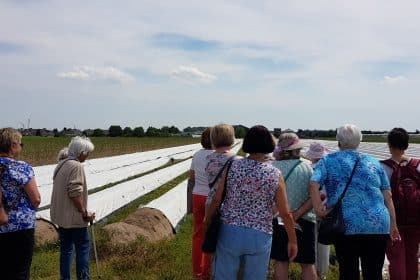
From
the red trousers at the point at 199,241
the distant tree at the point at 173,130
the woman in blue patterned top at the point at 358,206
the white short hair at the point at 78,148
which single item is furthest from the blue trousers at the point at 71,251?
the distant tree at the point at 173,130

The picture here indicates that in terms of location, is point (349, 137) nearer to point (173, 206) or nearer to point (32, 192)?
point (32, 192)

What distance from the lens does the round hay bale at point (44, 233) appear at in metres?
7.07

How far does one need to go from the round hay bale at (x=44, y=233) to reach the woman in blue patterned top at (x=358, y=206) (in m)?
4.50

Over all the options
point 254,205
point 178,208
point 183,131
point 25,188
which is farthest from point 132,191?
point 183,131

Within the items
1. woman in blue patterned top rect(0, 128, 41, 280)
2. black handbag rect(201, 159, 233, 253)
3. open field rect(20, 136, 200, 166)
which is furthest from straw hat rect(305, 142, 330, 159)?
open field rect(20, 136, 200, 166)

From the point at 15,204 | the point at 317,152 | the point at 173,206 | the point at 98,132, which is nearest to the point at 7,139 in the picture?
the point at 15,204

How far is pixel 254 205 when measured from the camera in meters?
3.49

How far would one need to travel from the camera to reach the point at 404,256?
4.59 meters

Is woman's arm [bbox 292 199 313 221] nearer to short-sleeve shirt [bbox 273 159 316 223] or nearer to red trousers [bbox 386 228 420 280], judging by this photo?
short-sleeve shirt [bbox 273 159 316 223]

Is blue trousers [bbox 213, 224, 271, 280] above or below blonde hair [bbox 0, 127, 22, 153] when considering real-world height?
below

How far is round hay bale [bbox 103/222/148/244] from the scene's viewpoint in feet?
22.1

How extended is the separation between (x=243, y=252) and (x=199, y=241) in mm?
1878

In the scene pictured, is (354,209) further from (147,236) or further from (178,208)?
(178,208)

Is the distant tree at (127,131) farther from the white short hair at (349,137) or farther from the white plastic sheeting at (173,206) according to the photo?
the white short hair at (349,137)
